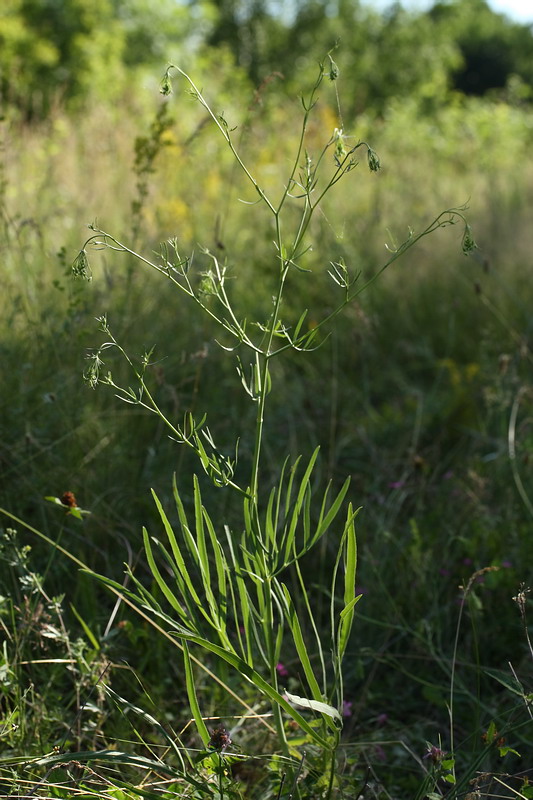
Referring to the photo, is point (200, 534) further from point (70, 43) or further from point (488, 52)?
point (488, 52)

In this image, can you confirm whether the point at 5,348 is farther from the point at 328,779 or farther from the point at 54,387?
the point at 328,779

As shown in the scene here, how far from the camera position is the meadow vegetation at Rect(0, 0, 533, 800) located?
4.32ft

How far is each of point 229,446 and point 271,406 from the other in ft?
1.83

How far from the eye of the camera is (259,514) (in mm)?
2256

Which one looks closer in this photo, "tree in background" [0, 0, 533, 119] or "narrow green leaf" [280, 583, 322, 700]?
"narrow green leaf" [280, 583, 322, 700]

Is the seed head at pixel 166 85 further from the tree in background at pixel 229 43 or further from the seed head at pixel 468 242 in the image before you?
the tree in background at pixel 229 43

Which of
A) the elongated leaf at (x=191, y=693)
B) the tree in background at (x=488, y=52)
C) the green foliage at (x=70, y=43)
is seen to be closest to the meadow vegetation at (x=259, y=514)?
the elongated leaf at (x=191, y=693)

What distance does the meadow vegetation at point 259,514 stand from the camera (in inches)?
51.8

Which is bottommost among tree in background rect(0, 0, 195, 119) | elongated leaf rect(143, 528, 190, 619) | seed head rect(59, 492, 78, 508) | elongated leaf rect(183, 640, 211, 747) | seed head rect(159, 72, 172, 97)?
elongated leaf rect(183, 640, 211, 747)

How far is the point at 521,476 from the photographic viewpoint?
7.75ft

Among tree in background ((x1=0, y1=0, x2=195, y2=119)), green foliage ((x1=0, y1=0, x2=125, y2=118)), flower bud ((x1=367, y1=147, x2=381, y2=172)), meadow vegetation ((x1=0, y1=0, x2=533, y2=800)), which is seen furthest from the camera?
green foliage ((x1=0, y1=0, x2=125, y2=118))

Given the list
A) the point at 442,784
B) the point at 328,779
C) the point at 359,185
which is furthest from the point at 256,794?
the point at 359,185

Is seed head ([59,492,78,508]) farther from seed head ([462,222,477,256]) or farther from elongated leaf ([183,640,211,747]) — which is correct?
seed head ([462,222,477,256])

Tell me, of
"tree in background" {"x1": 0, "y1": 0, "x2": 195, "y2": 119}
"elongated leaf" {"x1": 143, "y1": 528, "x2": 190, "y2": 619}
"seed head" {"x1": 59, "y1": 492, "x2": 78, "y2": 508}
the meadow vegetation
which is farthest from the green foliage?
"elongated leaf" {"x1": 143, "y1": 528, "x2": 190, "y2": 619}
